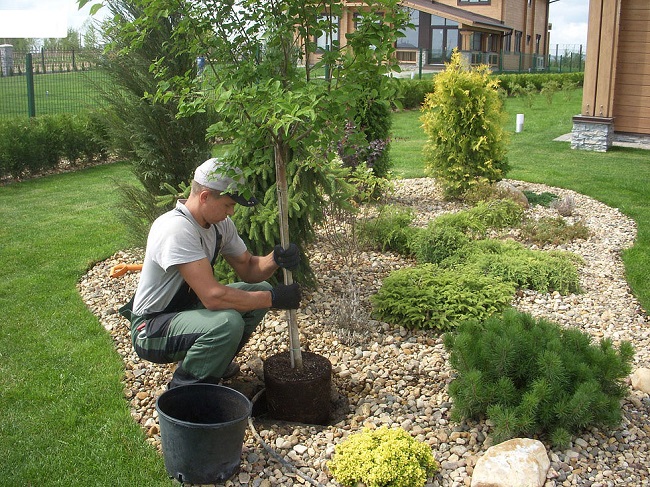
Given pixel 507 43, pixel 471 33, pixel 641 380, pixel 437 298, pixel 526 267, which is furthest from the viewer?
pixel 507 43

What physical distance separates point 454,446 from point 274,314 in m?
2.05

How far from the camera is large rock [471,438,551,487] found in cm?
301

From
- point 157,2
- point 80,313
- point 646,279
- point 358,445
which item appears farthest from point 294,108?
point 646,279

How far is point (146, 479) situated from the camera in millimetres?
3178

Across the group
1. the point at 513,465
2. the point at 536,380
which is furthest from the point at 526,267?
the point at 513,465

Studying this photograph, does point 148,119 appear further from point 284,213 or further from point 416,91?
point 416,91

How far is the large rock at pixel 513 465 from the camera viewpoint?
3008 millimetres

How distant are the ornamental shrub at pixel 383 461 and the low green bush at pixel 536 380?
0.42 metres

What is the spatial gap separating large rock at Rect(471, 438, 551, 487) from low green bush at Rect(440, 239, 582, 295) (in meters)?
2.32

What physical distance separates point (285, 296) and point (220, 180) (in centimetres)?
71

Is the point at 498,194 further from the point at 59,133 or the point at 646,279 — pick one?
the point at 59,133

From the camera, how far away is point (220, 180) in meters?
3.53

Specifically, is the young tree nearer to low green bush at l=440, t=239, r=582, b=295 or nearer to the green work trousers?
the green work trousers

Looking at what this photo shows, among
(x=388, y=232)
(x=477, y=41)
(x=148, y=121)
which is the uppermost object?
(x=477, y=41)
